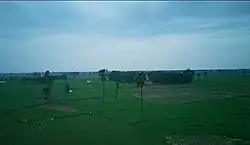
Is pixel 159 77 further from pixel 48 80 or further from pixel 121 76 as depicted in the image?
pixel 48 80

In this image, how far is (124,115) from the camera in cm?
1509

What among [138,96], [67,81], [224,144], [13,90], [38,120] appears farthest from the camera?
[67,81]

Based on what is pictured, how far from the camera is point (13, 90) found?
17.1 meters

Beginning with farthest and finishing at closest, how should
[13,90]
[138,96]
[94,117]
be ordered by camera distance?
[138,96] < [13,90] < [94,117]

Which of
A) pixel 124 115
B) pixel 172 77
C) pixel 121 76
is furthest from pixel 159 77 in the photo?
pixel 124 115

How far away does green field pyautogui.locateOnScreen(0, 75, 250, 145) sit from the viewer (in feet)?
37.0

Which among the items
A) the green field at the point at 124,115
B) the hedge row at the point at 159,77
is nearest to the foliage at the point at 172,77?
the hedge row at the point at 159,77

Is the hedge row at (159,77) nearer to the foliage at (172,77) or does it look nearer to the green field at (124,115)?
the foliage at (172,77)

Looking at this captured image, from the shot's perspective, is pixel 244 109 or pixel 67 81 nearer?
pixel 244 109

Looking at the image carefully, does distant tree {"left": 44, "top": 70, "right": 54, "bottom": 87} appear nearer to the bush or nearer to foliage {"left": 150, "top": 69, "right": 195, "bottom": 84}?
the bush

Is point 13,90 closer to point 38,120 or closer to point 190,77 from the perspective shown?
point 38,120

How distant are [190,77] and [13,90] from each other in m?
12.3

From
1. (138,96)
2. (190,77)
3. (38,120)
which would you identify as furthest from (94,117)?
(190,77)

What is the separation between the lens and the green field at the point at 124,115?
37.0 feet
